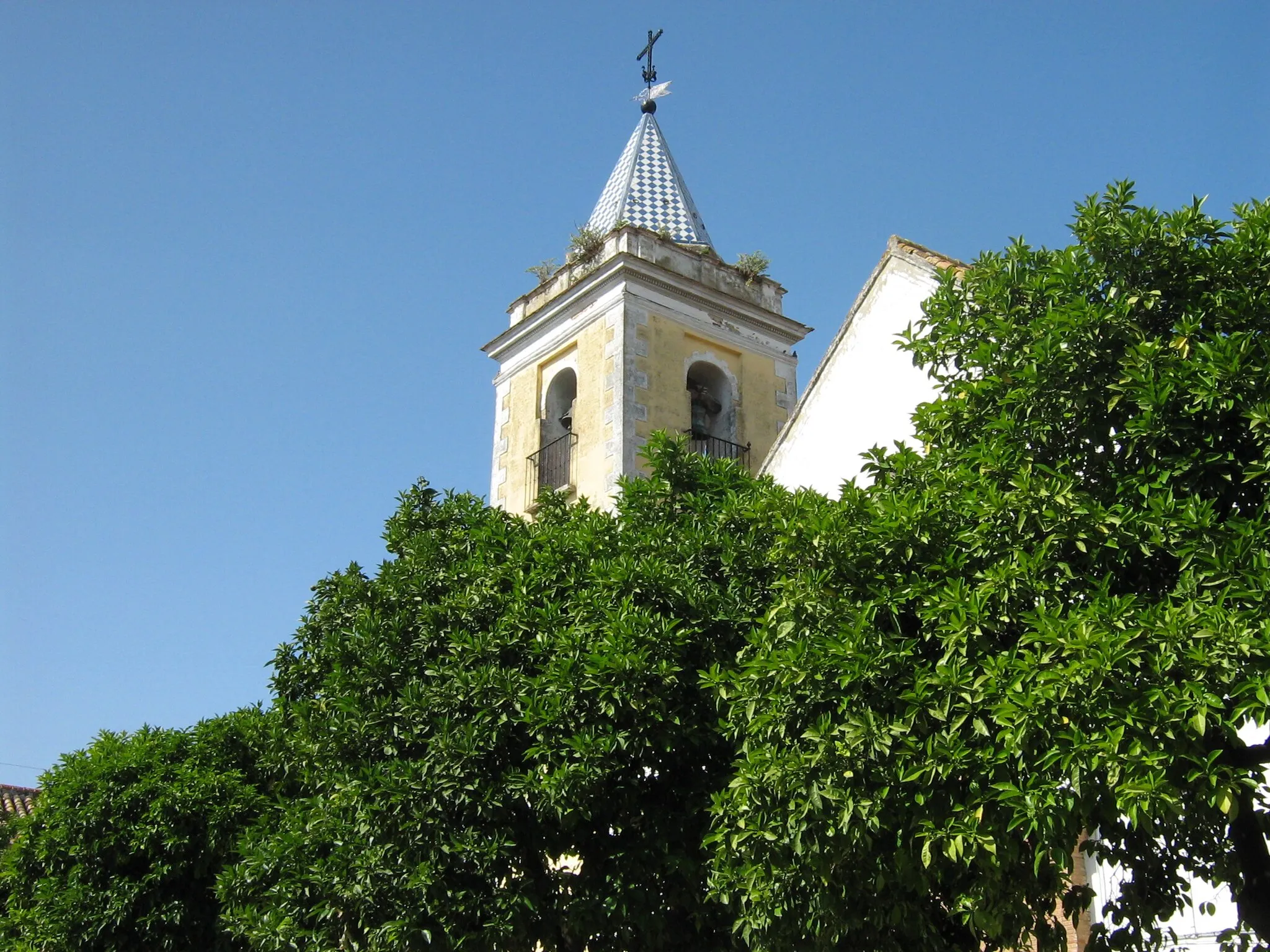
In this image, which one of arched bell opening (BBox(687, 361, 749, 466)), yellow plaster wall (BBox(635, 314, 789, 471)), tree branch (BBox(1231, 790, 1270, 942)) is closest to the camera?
tree branch (BBox(1231, 790, 1270, 942))

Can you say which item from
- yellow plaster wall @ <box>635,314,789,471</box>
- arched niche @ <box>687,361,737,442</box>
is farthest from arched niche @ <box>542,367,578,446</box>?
arched niche @ <box>687,361,737,442</box>

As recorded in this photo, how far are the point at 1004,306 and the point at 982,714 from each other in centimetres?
271

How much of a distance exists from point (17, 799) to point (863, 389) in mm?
22165

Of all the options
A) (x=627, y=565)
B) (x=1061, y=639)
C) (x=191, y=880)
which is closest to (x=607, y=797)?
(x=627, y=565)

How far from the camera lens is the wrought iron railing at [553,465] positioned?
1869cm

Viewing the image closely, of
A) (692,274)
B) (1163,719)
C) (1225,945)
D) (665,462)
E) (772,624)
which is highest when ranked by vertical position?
(692,274)

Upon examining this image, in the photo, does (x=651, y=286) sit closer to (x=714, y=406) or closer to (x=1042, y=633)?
(x=714, y=406)

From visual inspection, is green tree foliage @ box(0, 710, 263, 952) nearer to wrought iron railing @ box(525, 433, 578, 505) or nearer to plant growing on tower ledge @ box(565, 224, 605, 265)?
wrought iron railing @ box(525, 433, 578, 505)

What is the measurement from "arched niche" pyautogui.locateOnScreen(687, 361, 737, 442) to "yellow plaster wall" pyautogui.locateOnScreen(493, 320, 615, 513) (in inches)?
57.0

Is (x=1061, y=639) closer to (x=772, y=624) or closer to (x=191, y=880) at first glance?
(x=772, y=624)

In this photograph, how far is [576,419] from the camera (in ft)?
62.0

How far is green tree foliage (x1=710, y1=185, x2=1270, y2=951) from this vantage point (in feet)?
22.0

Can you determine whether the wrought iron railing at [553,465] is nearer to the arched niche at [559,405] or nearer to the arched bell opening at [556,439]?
the arched bell opening at [556,439]

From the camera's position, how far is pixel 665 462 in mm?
11711
